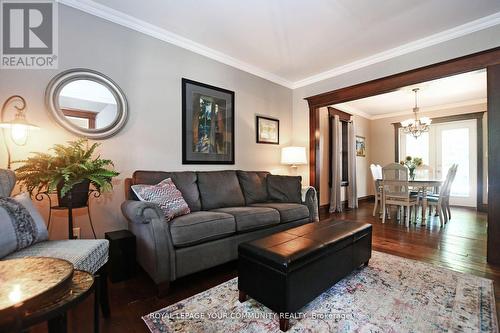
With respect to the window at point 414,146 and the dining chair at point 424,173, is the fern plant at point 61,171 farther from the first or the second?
the window at point 414,146

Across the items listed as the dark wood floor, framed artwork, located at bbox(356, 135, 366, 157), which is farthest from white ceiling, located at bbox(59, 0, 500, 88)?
framed artwork, located at bbox(356, 135, 366, 157)

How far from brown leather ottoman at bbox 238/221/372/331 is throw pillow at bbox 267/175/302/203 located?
4.03ft

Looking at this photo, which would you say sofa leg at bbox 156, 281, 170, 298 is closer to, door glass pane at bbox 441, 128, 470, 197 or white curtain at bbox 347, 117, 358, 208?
white curtain at bbox 347, 117, 358, 208

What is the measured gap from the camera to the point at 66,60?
7.07 feet

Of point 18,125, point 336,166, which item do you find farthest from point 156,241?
point 336,166

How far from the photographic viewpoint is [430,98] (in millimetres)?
5137

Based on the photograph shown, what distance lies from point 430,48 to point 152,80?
11.6 ft

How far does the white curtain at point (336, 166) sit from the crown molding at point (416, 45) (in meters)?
1.47

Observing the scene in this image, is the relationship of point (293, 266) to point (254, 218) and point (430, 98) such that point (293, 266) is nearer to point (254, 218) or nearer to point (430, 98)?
point (254, 218)

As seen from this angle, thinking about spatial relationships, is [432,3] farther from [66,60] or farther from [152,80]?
[66,60]

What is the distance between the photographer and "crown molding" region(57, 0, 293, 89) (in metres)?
2.24

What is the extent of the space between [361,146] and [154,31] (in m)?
5.94

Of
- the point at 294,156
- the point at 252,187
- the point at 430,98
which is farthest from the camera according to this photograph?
the point at 430,98

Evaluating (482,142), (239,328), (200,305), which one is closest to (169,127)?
(200,305)
